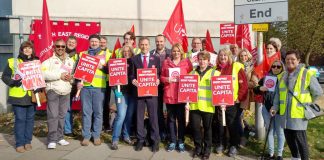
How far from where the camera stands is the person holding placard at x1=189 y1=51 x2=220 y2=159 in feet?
21.4

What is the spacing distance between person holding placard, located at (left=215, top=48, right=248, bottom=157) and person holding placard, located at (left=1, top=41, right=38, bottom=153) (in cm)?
336

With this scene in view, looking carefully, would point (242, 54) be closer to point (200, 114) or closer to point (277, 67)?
point (277, 67)

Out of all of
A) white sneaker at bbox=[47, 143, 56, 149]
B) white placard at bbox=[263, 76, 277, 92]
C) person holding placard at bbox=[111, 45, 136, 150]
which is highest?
white placard at bbox=[263, 76, 277, 92]

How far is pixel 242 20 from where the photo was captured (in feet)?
23.9

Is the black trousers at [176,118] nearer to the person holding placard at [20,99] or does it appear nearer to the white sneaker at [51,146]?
the white sneaker at [51,146]

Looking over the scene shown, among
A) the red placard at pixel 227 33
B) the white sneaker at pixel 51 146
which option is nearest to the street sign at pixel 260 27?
the red placard at pixel 227 33

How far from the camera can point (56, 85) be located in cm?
690

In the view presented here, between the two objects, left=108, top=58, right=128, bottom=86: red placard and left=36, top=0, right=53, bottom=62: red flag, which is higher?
left=36, top=0, right=53, bottom=62: red flag

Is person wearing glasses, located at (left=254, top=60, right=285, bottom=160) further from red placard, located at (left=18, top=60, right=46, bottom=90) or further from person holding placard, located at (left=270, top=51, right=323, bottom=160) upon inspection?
red placard, located at (left=18, top=60, right=46, bottom=90)

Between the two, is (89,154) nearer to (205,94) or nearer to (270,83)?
(205,94)

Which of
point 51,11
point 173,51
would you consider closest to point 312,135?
point 173,51

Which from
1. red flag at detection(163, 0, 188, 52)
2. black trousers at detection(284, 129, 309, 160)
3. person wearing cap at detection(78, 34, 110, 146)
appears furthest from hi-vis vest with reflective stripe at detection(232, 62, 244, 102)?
red flag at detection(163, 0, 188, 52)

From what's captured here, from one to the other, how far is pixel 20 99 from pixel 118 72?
1.77m

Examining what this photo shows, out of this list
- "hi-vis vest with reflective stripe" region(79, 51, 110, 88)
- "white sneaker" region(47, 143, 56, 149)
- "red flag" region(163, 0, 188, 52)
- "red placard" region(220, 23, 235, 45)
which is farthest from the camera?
"red placard" region(220, 23, 235, 45)
